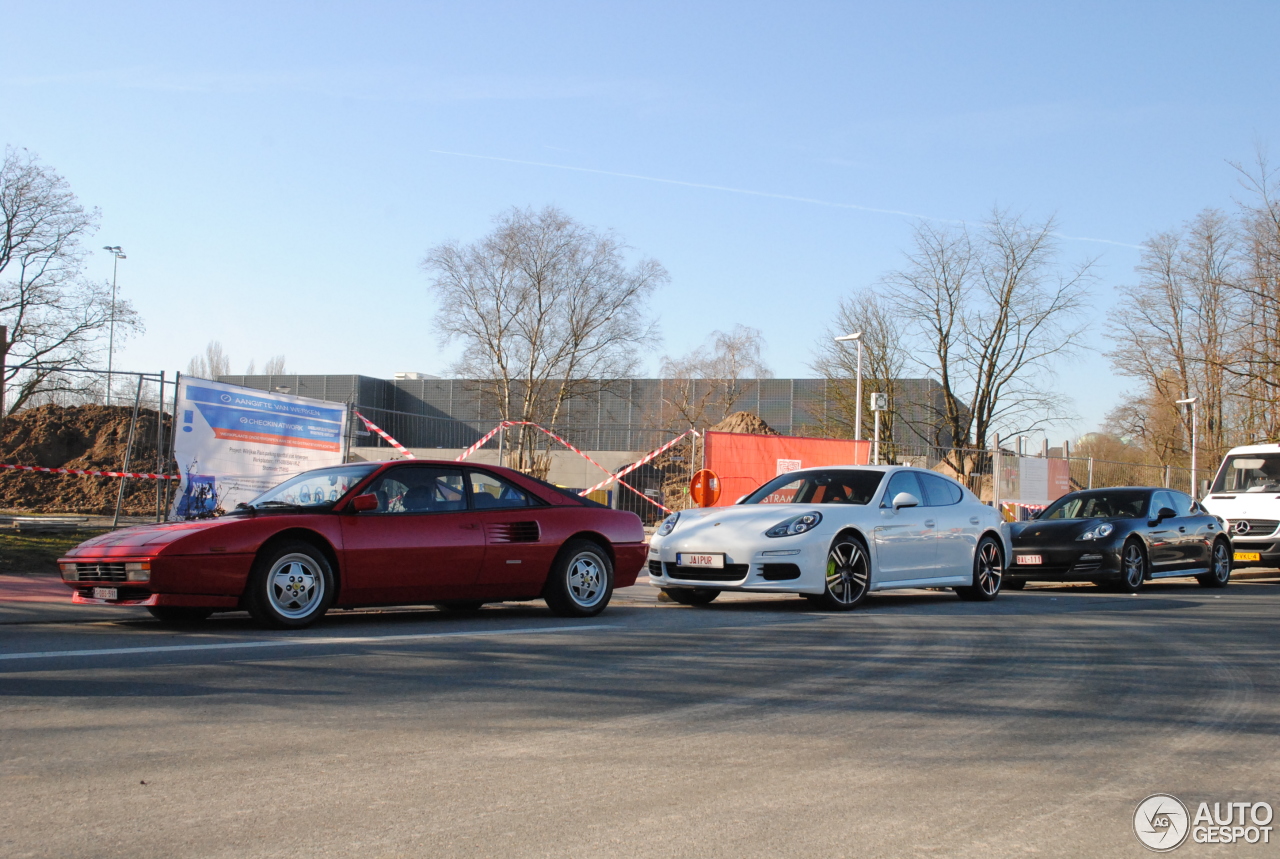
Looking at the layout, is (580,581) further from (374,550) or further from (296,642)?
(296,642)

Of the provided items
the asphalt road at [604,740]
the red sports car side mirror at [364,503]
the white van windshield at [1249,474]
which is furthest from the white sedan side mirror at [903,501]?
the white van windshield at [1249,474]

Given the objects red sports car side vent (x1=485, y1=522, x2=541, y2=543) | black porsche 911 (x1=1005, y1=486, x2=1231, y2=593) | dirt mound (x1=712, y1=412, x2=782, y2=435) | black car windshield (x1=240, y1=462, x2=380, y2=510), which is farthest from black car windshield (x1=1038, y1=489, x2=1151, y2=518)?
dirt mound (x1=712, y1=412, x2=782, y2=435)

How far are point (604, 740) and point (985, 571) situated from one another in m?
9.05

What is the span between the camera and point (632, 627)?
365 inches

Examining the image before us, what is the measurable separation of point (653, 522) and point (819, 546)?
8965mm

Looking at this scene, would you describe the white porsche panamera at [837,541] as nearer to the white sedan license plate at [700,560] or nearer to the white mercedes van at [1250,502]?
the white sedan license plate at [700,560]

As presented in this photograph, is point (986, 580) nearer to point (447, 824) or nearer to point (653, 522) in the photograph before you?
point (653, 522)

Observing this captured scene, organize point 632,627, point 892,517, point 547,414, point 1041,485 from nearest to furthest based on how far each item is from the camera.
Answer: point 632,627, point 892,517, point 1041,485, point 547,414

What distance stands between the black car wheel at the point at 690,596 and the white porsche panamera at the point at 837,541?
1 cm

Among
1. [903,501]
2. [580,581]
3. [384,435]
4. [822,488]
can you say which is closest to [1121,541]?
[903,501]

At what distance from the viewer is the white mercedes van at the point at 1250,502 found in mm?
19406

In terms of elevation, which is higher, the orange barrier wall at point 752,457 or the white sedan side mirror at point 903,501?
the orange barrier wall at point 752,457

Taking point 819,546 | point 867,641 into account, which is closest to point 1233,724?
point 867,641

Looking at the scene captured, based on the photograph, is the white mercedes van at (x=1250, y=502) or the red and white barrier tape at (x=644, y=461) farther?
the white mercedes van at (x=1250, y=502)
